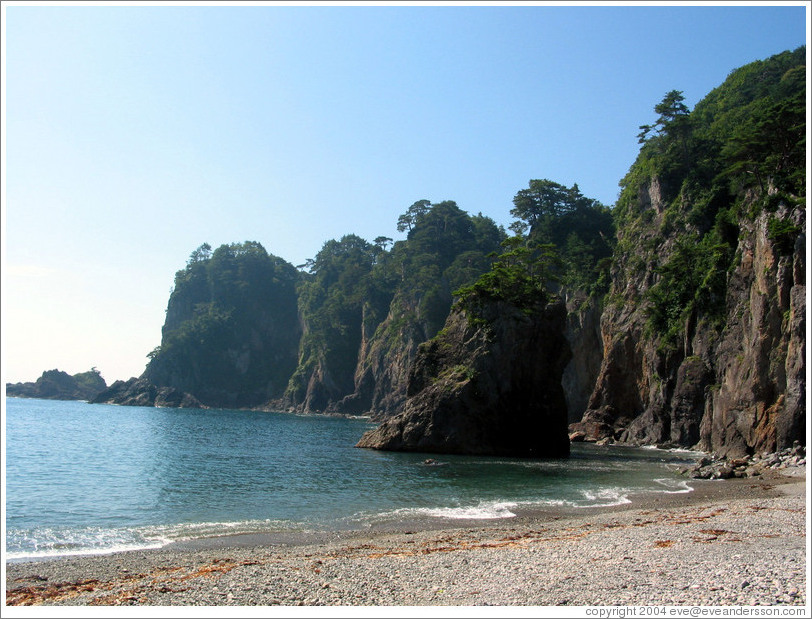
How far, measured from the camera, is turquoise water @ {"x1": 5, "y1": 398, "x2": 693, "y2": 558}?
19.0m

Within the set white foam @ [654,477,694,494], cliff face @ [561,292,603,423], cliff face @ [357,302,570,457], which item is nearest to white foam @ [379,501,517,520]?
white foam @ [654,477,694,494]

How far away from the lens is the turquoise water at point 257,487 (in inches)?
749

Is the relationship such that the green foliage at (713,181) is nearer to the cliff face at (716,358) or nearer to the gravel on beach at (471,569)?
the cliff face at (716,358)

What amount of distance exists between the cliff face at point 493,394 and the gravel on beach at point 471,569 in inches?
1041

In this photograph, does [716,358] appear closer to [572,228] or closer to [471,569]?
[471,569]

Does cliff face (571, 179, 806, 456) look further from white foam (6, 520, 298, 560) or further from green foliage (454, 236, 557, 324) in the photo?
white foam (6, 520, 298, 560)

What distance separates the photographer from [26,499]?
23031 mm

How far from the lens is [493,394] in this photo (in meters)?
45.9

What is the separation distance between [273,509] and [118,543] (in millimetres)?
6210

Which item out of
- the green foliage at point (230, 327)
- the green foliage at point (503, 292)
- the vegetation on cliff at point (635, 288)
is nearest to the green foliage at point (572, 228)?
the vegetation on cliff at point (635, 288)

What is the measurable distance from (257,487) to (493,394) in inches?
905

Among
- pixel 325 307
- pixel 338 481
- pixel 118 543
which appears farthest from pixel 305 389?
pixel 118 543

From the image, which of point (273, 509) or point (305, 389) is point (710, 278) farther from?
point (305, 389)

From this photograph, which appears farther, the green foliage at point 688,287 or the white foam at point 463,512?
the green foliage at point 688,287
